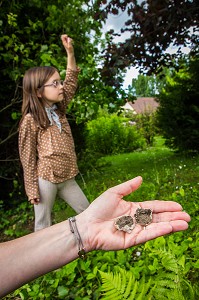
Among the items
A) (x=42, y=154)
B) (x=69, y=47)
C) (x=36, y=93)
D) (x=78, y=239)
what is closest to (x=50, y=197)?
(x=42, y=154)

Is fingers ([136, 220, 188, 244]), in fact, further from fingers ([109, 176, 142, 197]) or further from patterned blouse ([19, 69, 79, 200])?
patterned blouse ([19, 69, 79, 200])

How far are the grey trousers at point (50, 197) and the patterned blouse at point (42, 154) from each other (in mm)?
65

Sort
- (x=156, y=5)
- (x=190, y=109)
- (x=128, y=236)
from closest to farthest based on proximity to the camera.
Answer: (x=128, y=236)
(x=156, y=5)
(x=190, y=109)

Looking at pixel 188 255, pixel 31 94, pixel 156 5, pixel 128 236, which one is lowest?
pixel 188 255

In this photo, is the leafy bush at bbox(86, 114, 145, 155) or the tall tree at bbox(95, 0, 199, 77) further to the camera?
the leafy bush at bbox(86, 114, 145, 155)

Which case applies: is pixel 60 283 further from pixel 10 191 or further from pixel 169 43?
pixel 169 43

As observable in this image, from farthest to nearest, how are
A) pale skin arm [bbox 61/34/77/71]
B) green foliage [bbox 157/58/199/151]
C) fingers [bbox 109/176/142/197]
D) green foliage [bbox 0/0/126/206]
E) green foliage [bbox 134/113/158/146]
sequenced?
1. green foliage [bbox 134/113/158/146]
2. green foliage [bbox 157/58/199/151]
3. green foliage [bbox 0/0/126/206]
4. pale skin arm [bbox 61/34/77/71]
5. fingers [bbox 109/176/142/197]

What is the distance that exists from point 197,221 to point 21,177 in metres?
3.76

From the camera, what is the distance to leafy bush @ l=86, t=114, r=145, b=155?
14.3 meters

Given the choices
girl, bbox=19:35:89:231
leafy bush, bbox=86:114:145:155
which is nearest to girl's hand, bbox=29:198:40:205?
girl, bbox=19:35:89:231

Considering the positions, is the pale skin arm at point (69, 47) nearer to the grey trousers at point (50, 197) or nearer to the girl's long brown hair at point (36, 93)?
the girl's long brown hair at point (36, 93)

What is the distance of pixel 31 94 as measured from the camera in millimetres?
2949

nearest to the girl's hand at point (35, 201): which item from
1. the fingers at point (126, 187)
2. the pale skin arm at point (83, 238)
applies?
the pale skin arm at point (83, 238)

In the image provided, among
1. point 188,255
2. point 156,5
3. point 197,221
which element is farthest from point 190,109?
point 188,255
